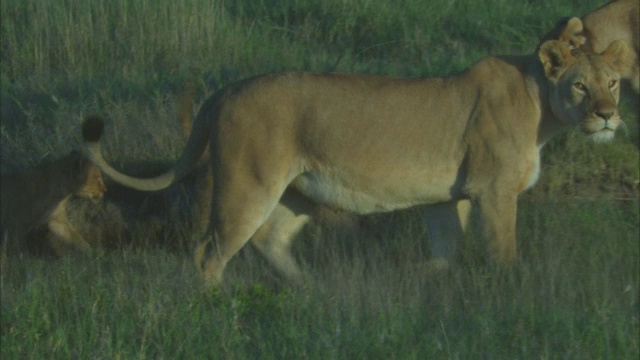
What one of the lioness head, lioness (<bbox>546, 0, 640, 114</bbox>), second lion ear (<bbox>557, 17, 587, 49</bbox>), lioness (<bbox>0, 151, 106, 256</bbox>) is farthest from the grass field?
the lioness head

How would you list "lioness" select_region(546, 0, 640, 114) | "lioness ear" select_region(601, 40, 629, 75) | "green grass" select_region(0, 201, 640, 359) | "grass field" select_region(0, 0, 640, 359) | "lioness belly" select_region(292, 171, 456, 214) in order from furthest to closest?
"lioness" select_region(546, 0, 640, 114)
"lioness ear" select_region(601, 40, 629, 75)
"lioness belly" select_region(292, 171, 456, 214)
"grass field" select_region(0, 0, 640, 359)
"green grass" select_region(0, 201, 640, 359)

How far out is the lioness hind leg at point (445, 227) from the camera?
21.8 feet

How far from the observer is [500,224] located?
6.30m

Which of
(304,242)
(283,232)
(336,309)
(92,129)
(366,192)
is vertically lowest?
(304,242)

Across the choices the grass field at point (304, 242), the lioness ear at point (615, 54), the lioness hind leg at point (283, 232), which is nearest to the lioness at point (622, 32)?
the grass field at point (304, 242)

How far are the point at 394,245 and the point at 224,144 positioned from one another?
137 centimetres

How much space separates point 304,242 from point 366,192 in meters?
0.89

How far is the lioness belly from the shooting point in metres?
6.30

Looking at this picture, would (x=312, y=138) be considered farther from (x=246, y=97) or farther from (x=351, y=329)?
(x=351, y=329)

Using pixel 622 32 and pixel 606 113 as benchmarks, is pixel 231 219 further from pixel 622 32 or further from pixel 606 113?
pixel 622 32

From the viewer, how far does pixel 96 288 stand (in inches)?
229

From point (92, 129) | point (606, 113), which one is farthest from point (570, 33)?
point (92, 129)

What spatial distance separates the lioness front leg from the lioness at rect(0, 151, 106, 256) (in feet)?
8.12

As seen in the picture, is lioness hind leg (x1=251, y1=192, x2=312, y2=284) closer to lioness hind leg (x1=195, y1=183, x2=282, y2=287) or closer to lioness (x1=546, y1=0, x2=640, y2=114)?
lioness hind leg (x1=195, y1=183, x2=282, y2=287)
